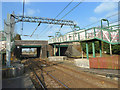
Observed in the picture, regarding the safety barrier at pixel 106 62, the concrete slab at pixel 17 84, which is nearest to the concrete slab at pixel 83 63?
the safety barrier at pixel 106 62

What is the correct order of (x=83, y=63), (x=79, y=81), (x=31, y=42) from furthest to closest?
(x=31, y=42) < (x=83, y=63) < (x=79, y=81)

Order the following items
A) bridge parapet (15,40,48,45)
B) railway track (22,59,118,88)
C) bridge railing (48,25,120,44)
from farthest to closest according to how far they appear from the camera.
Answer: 1. bridge parapet (15,40,48,45)
2. bridge railing (48,25,120,44)
3. railway track (22,59,118,88)

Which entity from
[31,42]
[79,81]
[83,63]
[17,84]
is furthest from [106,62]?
[31,42]

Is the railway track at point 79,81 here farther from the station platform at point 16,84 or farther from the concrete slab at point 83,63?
the concrete slab at point 83,63

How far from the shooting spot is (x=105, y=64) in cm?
1116

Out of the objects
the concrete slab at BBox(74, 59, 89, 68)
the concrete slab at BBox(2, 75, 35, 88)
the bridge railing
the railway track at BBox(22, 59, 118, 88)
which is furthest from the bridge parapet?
the concrete slab at BBox(2, 75, 35, 88)

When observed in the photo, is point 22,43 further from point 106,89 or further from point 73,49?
point 106,89

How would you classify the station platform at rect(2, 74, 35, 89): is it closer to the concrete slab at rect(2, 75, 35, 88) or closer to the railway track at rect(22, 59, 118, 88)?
the concrete slab at rect(2, 75, 35, 88)

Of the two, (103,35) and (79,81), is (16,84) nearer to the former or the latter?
(79,81)

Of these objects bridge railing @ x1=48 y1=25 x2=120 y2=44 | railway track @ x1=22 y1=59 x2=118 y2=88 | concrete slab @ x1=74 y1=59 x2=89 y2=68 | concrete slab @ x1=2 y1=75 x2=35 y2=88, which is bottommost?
railway track @ x1=22 y1=59 x2=118 y2=88

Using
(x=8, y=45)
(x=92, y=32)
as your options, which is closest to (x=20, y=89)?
(x=8, y=45)

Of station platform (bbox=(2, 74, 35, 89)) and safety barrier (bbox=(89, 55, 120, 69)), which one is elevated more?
safety barrier (bbox=(89, 55, 120, 69))

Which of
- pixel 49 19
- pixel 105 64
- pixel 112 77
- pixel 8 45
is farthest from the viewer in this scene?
pixel 49 19

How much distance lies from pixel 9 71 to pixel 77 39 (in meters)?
12.0
